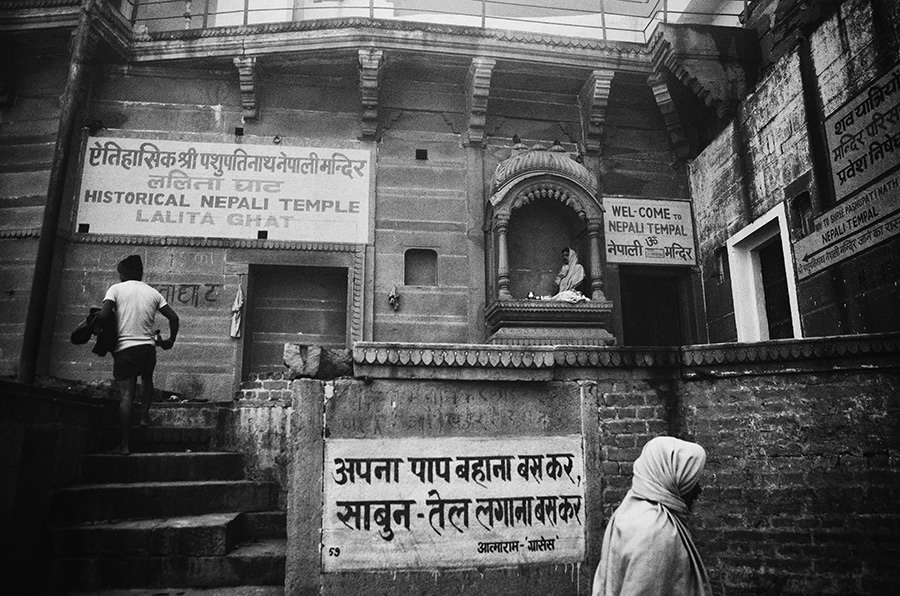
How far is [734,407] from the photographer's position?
4039 mm

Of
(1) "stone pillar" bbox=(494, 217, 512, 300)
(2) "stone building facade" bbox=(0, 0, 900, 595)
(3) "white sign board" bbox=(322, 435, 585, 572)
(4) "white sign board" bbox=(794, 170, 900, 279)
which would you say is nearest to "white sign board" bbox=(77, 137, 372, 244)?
(2) "stone building facade" bbox=(0, 0, 900, 595)

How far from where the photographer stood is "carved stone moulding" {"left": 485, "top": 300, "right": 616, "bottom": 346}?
806cm

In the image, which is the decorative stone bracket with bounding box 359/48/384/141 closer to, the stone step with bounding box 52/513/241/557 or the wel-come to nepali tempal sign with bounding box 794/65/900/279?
the wel-come to nepali tempal sign with bounding box 794/65/900/279

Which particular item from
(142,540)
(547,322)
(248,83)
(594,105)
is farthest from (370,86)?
(142,540)

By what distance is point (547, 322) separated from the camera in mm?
8195

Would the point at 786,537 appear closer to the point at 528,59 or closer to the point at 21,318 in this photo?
the point at 528,59

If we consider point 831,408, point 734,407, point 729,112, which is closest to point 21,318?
point 734,407

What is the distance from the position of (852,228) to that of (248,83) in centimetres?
785

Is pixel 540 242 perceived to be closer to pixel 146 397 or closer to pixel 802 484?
pixel 146 397

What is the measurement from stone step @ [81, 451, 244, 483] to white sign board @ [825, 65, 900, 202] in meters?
6.90

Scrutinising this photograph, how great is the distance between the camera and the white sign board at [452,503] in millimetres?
3865

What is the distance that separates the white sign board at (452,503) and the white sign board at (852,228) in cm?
416

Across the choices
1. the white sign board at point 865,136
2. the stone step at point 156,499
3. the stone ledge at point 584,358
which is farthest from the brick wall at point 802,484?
the stone step at point 156,499

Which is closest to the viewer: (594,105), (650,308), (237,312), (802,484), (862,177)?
(802,484)
